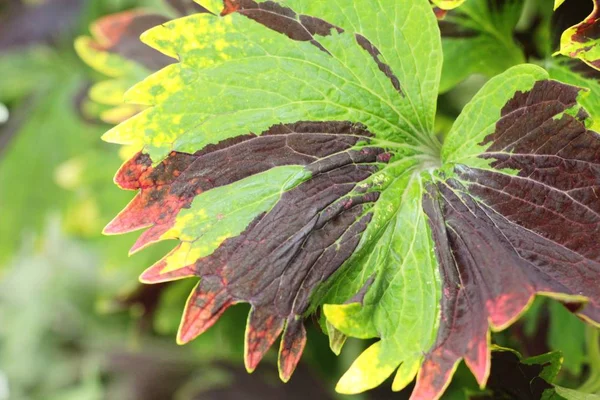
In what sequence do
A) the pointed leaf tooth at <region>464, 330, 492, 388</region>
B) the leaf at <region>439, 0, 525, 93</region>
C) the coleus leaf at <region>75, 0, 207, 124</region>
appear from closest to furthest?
the pointed leaf tooth at <region>464, 330, 492, 388</region> < the leaf at <region>439, 0, 525, 93</region> < the coleus leaf at <region>75, 0, 207, 124</region>

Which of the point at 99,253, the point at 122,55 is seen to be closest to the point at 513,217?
the point at 122,55

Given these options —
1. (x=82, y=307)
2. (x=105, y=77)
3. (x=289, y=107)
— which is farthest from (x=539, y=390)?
(x=82, y=307)

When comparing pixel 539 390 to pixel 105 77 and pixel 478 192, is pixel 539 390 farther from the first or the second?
pixel 105 77

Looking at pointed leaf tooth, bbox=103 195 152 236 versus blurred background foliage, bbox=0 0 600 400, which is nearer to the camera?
pointed leaf tooth, bbox=103 195 152 236

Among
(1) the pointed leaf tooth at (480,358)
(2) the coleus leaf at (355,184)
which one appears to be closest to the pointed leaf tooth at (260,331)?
(2) the coleus leaf at (355,184)

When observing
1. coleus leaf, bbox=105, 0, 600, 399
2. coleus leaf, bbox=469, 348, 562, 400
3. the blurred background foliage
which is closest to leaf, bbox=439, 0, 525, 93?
the blurred background foliage

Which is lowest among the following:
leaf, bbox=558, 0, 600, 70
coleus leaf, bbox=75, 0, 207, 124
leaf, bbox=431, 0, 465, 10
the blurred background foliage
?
the blurred background foliage

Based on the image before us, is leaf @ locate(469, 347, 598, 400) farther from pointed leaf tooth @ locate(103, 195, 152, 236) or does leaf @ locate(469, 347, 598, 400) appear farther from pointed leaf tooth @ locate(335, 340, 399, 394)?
pointed leaf tooth @ locate(103, 195, 152, 236)
